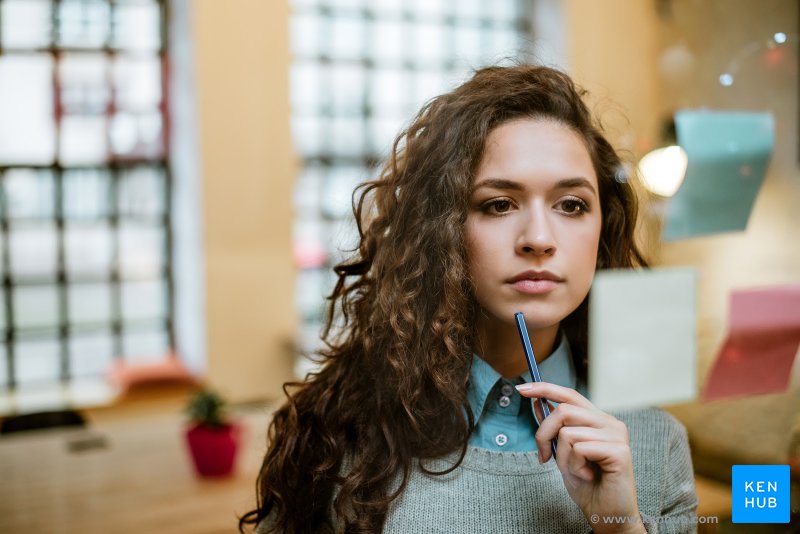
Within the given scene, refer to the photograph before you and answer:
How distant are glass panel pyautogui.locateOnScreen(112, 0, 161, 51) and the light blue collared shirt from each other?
3.75 m

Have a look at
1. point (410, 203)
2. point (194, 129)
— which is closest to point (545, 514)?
point (410, 203)

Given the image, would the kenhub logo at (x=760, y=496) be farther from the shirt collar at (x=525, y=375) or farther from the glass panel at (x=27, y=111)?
the glass panel at (x=27, y=111)

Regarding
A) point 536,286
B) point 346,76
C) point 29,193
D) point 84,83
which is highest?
point 346,76

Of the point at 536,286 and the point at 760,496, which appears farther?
the point at 760,496

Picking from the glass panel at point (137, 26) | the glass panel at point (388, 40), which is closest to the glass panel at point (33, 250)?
the glass panel at point (137, 26)

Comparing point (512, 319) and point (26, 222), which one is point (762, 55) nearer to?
point (512, 319)

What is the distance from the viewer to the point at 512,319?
61 cm

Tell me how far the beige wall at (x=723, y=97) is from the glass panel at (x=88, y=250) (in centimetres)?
361

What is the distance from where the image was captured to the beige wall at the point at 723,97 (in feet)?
2.24

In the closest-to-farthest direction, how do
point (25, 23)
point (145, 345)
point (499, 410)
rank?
point (499, 410)
point (25, 23)
point (145, 345)

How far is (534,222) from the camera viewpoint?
1.90ft

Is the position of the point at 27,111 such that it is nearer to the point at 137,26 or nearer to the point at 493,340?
the point at 137,26

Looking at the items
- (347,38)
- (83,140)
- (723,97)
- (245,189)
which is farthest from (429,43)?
(723,97)

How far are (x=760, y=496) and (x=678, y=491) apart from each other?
0.09 metres
